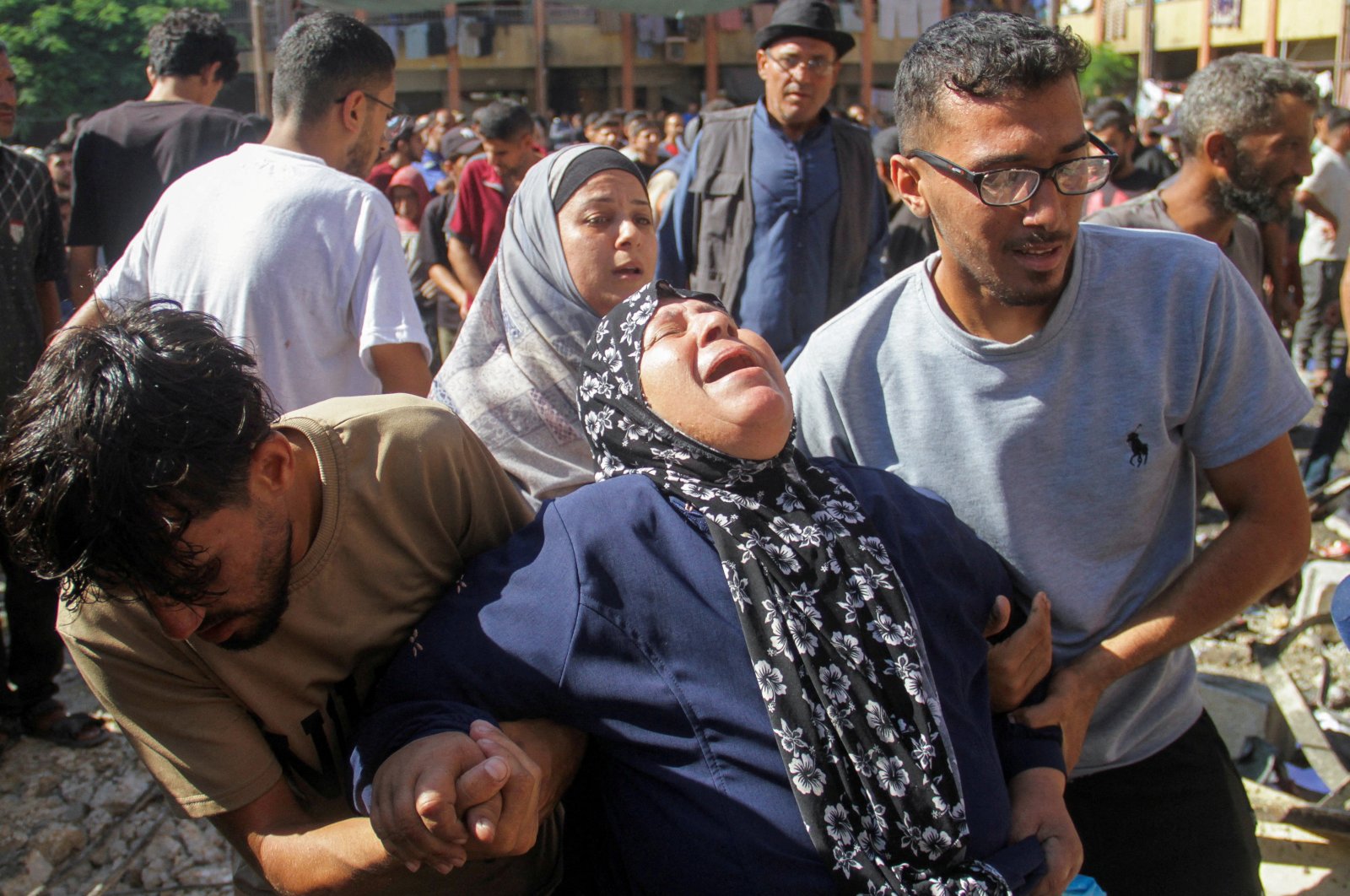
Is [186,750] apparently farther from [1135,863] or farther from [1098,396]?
[1135,863]

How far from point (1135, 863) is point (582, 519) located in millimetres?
1258

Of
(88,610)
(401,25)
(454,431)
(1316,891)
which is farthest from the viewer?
(401,25)

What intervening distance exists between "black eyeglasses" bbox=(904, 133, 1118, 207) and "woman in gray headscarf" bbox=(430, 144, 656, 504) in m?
0.93

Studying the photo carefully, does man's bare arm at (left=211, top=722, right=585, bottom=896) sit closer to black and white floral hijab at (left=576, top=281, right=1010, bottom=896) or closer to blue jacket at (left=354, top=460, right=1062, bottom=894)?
blue jacket at (left=354, top=460, right=1062, bottom=894)

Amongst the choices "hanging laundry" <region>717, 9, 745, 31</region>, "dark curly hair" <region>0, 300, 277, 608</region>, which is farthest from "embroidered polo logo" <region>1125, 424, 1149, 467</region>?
"hanging laundry" <region>717, 9, 745, 31</region>

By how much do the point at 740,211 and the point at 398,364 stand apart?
6.60 feet

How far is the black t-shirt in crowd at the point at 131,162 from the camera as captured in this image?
4098 mm

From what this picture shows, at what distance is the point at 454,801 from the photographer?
1318 millimetres

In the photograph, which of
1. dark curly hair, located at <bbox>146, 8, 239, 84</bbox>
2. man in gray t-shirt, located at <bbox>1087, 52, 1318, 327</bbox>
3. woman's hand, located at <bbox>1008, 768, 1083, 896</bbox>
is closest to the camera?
woman's hand, located at <bbox>1008, 768, 1083, 896</bbox>

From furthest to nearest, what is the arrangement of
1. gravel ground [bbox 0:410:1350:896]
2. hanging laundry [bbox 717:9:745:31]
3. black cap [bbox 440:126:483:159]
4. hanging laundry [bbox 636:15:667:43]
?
hanging laundry [bbox 636:15:667:43], hanging laundry [bbox 717:9:745:31], black cap [bbox 440:126:483:159], gravel ground [bbox 0:410:1350:896]

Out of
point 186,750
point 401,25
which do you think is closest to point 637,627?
point 186,750

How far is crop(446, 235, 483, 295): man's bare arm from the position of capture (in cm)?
547

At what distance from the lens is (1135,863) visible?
2027mm

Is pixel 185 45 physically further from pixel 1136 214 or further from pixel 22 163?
pixel 1136 214
